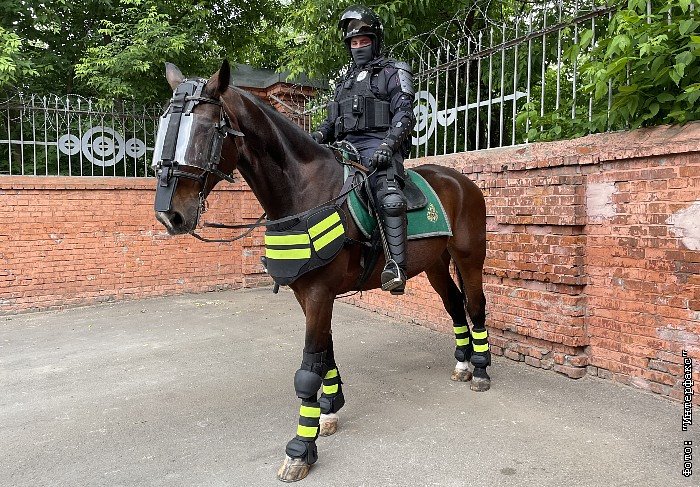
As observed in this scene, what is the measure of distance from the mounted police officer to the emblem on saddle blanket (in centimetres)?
46

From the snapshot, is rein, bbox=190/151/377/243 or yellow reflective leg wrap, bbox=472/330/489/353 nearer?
rein, bbox=190/151/377/243

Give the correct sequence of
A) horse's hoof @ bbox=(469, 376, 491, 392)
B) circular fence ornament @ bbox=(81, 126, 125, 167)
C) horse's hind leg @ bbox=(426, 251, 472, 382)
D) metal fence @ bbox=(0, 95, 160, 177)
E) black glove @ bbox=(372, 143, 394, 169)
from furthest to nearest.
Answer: circular fence ornament @ bbox=(81, 126, 125, 167)
metal fence @ bbox=(0, 95, 160, 177)
horse's hind leg @ bbox=(426, 251, 472, 382)
horse's hoof @ bbox=(469, 376, 491, 392)
black glove @ bbox=(372, 143, 394, 169)

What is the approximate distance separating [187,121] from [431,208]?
2.03m

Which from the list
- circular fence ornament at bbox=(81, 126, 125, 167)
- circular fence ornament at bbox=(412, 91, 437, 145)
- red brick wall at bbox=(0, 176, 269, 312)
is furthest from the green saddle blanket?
circular fence ornament at bbox=(81, 126, 125, 167)

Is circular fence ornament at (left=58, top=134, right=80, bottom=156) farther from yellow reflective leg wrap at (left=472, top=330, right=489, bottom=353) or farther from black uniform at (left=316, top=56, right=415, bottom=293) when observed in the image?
yellow reflective leg wrap at (left=472, top=330, right=489, bottom=353)

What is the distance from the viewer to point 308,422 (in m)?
3.06

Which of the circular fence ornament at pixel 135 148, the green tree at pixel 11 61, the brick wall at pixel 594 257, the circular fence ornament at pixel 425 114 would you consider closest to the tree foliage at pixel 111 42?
the green tree at pixel 11 61

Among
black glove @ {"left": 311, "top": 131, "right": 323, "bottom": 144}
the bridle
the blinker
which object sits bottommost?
the blinker

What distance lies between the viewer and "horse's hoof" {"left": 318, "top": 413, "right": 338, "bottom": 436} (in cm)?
355

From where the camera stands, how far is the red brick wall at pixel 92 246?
7523 mm

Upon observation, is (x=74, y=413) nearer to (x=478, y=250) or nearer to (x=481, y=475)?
(x=481, y=475)

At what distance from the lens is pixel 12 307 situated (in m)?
7.57

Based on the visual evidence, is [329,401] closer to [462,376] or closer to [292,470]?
[292,470]

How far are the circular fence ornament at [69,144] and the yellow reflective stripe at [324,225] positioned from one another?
21.2 feet
